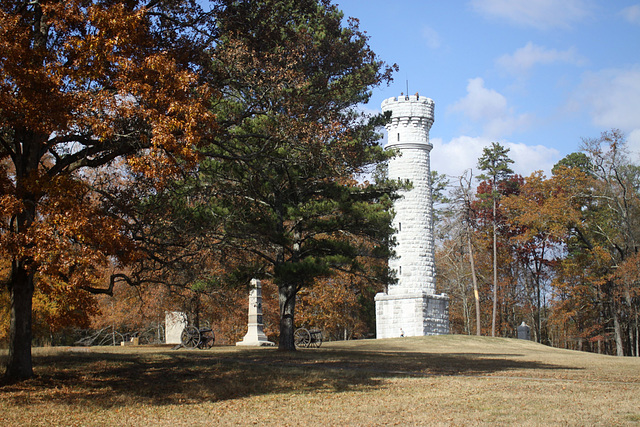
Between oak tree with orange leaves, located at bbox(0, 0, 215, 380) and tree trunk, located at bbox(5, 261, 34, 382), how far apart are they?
2cm

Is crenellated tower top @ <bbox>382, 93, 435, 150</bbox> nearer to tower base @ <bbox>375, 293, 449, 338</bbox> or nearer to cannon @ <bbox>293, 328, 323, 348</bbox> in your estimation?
tower base @ <bbox>375, 293, 449, 338</bbox>

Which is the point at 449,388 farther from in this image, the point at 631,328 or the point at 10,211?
the point at 631,328

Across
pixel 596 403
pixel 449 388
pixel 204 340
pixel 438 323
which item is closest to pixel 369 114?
pixel 204 340

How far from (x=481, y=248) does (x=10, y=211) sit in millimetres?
39931

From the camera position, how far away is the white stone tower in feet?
106

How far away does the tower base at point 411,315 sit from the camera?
3225 centimetres

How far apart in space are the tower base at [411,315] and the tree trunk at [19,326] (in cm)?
2450

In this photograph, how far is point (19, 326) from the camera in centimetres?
974

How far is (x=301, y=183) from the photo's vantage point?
750 inches

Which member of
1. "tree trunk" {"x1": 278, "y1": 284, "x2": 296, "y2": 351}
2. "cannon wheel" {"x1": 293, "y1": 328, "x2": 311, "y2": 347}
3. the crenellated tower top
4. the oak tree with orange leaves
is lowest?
"cannon wheel" {"x1": 293, "y1": 328, "x2": 311, "y2": 347}

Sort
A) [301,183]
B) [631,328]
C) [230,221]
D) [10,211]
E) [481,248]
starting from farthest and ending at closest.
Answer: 1. [481,248]
2. [631,328]
3. [301,183]
4. [230,221]
5. [10,211]

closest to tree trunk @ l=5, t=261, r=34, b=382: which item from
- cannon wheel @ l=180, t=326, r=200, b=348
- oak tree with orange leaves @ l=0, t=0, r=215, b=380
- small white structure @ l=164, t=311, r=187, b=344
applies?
oak tree with orange leaves @ l=0, t=0, r=215, b=380

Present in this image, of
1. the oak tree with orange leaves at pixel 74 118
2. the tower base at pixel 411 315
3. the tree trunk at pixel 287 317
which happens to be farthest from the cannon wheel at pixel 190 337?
the tower base at pixel 411 315

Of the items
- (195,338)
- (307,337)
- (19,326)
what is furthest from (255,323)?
(19,326)
